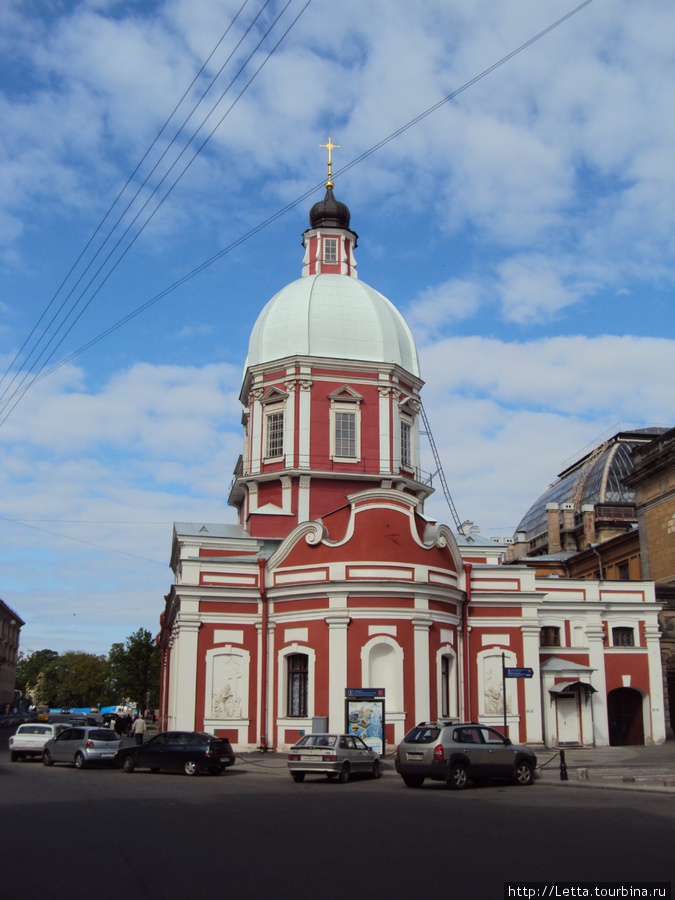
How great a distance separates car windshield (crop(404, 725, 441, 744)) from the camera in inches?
748

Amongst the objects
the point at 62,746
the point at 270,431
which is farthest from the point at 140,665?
the point at 62,746

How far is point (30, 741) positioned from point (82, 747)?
429cm

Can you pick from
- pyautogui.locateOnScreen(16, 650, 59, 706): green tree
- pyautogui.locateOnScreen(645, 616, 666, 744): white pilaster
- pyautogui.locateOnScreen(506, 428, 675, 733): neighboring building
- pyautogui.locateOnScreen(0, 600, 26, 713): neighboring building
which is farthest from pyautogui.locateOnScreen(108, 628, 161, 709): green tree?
pyautogui.locateOnScreen(16, 650, 59, 706): green tree

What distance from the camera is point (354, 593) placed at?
2881 centimetres

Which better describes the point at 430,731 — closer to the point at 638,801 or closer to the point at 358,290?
the point at 638,801

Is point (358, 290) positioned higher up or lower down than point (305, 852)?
higher up

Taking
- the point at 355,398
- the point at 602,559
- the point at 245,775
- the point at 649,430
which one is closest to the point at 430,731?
the point at 245,775

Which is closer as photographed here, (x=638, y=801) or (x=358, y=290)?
(x=638, y=801)

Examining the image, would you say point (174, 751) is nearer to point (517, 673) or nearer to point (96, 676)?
point (517, 673)

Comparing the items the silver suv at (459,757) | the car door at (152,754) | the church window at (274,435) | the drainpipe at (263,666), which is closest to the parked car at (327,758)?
the silver suv at (459,757)

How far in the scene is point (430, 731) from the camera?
1922 cm

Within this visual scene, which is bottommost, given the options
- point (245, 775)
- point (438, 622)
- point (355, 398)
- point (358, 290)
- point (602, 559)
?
point (245, 775)

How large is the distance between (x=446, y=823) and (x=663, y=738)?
2462 centimetres

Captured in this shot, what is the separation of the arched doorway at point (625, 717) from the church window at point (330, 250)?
22101 millimetres
